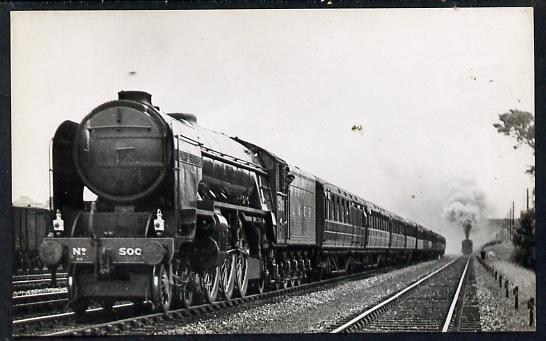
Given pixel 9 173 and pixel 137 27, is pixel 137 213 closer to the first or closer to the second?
pixel 9 173

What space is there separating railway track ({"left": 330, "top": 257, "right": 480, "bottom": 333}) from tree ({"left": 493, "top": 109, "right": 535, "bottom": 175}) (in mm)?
3243

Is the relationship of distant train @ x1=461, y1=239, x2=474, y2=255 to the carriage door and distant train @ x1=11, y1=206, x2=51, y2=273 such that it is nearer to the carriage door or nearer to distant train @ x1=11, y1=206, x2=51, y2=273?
distant train @ x1=11, y1=206, x2=51, y2=273

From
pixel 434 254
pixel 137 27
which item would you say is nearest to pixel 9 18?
pixel 137 27

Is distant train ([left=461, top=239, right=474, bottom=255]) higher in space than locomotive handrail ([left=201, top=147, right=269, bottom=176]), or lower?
lower

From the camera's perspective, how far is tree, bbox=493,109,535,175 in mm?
14055

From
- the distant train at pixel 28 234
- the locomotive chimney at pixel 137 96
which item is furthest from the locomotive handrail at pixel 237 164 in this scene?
the distant train at pixel 28 234

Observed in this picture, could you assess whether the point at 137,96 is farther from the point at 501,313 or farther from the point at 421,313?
the point at 501,313

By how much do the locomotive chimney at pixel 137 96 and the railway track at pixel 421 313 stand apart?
5233 mm

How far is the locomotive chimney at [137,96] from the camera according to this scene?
44.5ft

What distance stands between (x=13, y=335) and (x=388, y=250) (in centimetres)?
2466

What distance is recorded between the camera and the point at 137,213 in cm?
1297

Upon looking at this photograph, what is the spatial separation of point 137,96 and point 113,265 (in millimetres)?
3088

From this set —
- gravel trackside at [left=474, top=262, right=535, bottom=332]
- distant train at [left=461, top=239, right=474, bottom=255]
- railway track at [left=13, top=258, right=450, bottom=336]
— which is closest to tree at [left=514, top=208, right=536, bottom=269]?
gravel trackside at [left=474, top=262, right=535, bottom=332]

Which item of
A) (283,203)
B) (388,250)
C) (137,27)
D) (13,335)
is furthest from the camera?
(388,250)
